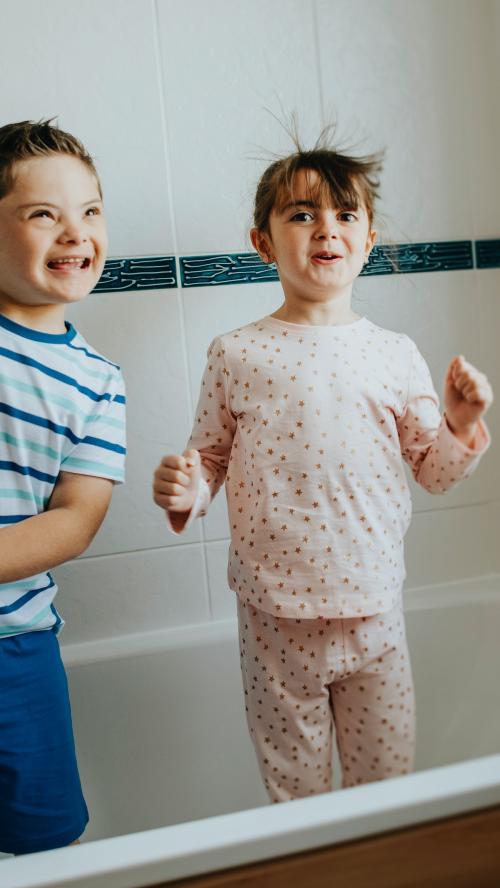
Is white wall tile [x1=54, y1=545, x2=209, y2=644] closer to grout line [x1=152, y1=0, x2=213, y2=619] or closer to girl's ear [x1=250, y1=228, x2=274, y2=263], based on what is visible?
grout line [x1=152, y1=0, x2=213, y2=619]

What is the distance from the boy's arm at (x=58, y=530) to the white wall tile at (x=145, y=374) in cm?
27

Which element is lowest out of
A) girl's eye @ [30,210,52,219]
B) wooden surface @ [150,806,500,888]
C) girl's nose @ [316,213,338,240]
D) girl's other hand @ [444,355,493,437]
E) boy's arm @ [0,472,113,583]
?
wooden surface @ [150,806,500,888]

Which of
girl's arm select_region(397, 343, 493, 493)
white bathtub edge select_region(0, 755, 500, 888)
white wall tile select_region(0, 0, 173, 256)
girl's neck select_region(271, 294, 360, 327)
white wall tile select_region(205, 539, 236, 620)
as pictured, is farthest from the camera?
white wall tile select_region(205, 539, 236, 620)

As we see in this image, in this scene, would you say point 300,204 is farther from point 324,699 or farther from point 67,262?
point 324,699

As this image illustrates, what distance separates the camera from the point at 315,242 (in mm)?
829

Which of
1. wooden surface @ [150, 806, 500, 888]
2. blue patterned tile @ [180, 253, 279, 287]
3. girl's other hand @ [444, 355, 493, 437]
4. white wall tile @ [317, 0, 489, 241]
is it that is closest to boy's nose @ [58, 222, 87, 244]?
blue patterned tile @ [180, 253, 279, 287]

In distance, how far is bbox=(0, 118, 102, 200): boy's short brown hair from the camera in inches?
31.5

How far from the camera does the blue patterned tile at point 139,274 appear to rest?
1.10 metres

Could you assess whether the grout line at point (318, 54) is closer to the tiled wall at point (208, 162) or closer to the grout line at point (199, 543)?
the tiled wall at point (208, 162)

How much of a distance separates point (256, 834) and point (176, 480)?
1.04 ft

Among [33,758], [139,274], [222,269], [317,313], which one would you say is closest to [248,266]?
[222,269]

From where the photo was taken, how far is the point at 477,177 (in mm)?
1214

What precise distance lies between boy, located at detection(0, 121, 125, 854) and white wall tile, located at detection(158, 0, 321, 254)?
0.29m

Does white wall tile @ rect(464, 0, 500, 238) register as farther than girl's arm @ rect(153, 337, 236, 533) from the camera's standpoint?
Yes
